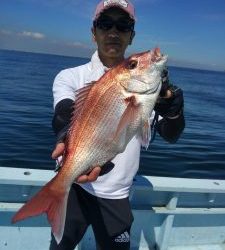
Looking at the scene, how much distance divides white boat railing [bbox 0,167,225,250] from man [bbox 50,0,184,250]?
60 cm

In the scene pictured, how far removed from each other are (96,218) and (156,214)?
1.32 metres

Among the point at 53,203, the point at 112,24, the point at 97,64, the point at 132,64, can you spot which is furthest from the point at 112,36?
the point at 53,203

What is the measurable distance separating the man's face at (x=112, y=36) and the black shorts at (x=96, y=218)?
3.88 ft

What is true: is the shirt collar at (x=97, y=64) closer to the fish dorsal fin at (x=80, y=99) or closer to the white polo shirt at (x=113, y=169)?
the white polo shirt at (x=113, y=169)

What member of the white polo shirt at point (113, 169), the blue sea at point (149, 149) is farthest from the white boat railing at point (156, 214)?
the blue sea at point (149, 149)

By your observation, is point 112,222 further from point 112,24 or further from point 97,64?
point 112,24

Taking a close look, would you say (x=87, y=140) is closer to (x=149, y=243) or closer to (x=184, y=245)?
(x=149, y=243)

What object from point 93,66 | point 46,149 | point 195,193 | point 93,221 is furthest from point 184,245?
point 46,149

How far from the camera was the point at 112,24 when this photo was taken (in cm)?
331

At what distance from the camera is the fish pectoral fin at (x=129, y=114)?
2426 mm

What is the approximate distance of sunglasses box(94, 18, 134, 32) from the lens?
3.30 meters

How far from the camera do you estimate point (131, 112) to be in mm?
2428

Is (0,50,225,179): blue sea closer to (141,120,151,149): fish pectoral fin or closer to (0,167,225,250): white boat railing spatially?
(0,167,225,250): white boat railing

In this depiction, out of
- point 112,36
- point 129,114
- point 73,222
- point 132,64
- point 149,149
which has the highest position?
point 112,36
